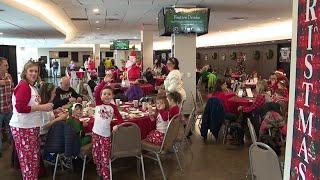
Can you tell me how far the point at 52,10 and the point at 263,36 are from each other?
29.8ft

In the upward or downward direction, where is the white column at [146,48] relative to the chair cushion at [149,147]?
upward

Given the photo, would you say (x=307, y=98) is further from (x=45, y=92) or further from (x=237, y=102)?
(x=237, y=102)

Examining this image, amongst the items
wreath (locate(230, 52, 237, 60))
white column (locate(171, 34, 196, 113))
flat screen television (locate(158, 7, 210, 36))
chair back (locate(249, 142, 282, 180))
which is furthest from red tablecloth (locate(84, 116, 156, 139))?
wreath (locate(230, 52, 237, 60))

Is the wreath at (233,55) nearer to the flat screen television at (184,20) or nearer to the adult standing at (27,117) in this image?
the flat screen television at (184,20)

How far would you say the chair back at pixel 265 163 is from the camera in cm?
268

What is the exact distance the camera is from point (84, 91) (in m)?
10.5

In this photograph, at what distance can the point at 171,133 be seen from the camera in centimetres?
411

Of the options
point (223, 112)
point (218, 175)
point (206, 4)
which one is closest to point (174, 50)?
point (206, 4)

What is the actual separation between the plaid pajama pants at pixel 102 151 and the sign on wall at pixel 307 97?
2.42 metres

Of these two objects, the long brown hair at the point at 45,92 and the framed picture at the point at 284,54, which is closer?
the long brown hair at the point at 45,92

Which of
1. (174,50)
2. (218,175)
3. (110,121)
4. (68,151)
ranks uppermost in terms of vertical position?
(174,50)

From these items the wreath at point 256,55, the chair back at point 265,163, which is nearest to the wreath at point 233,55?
the wreath at point 256,55

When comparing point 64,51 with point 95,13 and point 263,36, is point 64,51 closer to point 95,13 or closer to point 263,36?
point 263,36

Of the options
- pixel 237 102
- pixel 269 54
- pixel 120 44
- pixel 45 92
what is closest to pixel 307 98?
pixel 45 92
